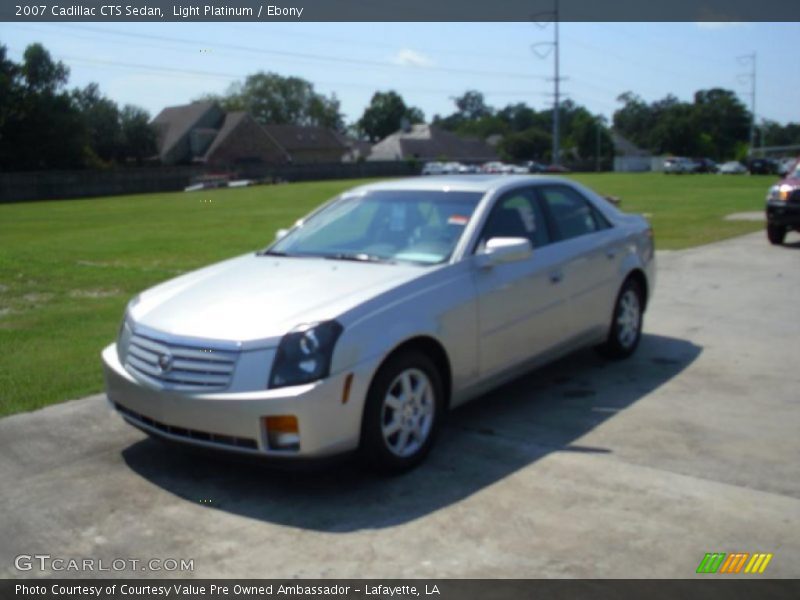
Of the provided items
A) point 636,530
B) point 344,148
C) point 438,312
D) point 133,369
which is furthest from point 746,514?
point 344,148

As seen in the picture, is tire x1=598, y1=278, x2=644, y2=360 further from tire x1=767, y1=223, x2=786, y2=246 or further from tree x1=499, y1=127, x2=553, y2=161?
tree x1=499, y1=127, x2=553, y2=161

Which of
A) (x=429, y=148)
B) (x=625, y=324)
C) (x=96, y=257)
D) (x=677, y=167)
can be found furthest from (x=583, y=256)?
(x=429, y=148)

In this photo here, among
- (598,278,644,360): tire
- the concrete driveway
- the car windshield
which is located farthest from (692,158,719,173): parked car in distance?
the car windshield

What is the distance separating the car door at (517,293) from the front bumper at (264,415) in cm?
122

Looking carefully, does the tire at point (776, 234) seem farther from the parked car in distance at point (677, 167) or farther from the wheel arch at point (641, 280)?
the parked car in distance at point (677, 167)

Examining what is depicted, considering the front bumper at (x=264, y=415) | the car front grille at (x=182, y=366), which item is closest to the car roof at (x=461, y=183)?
the front bumper at (x=264, y=415)

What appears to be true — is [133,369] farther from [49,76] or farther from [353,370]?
[49,76]

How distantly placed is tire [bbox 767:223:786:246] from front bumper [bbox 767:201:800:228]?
0.49ft

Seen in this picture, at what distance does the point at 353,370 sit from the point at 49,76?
6296 centimetres

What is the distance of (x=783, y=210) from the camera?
15.0m

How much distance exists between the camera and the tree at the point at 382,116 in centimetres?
13475

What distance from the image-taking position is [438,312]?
498 cm

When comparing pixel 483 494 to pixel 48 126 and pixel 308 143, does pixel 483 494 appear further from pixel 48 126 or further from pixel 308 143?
pixel 308 143

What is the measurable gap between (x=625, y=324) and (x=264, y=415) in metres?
3.86
